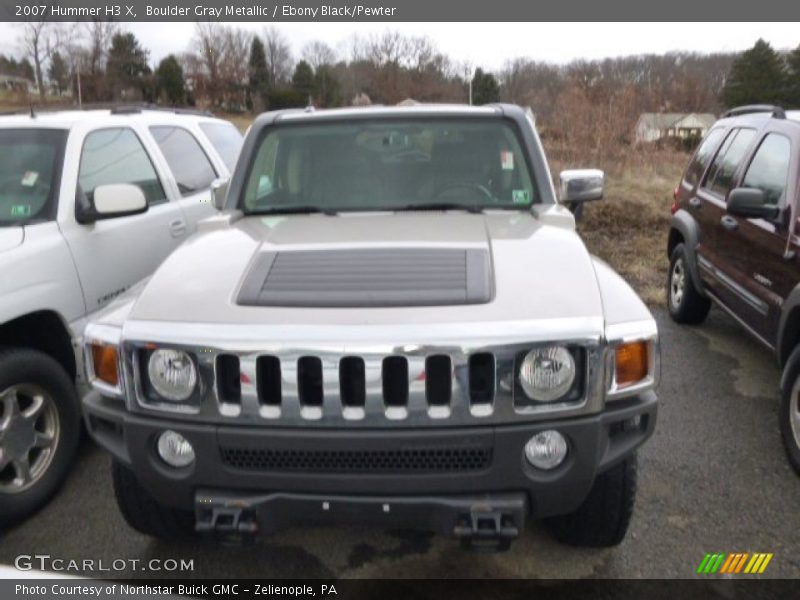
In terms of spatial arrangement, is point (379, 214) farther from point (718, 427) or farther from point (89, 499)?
point (718, 427)

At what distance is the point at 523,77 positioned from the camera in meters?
37.2

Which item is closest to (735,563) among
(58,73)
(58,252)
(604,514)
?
(604,514)

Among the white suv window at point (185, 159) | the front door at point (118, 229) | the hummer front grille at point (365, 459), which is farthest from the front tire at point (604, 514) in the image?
the white suv window at point (185, 159)

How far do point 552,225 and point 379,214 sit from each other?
0.85 metres

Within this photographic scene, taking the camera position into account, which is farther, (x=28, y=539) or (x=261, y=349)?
(x=28, y=539)

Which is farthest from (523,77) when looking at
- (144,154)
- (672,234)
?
(144,154)

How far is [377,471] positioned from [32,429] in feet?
6.55

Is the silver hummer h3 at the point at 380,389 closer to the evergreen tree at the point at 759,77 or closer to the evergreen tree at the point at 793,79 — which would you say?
the evergreen tree at the point at 759,77

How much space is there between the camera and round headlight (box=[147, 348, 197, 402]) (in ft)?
7.91

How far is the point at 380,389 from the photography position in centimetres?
229

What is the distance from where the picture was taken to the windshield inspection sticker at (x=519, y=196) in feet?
12.1

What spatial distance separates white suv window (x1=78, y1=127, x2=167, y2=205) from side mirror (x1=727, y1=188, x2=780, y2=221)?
3.75 m

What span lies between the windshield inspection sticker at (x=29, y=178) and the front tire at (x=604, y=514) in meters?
3.19

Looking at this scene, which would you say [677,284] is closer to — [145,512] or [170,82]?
[145,512]
